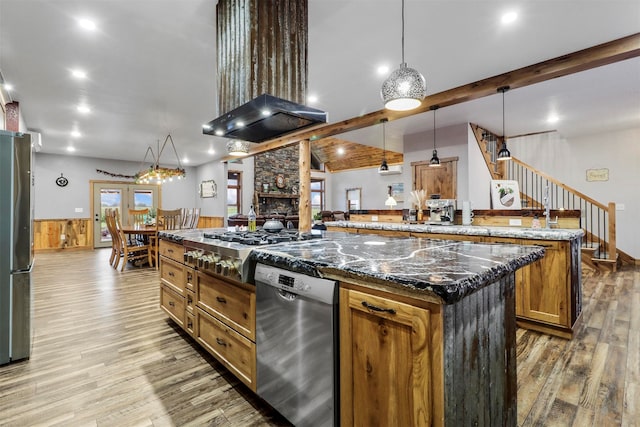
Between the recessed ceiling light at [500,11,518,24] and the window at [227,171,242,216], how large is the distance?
859 centimetres

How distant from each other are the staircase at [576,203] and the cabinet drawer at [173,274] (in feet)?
18.3

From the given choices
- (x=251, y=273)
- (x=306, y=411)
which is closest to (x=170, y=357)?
(x=251, y=273)

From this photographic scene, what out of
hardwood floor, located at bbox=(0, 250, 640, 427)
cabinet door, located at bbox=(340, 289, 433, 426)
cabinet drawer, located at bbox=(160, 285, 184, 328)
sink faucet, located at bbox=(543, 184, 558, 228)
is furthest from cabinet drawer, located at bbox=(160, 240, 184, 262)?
sink faucet, located at bbox=(543, 184, 558, 228)

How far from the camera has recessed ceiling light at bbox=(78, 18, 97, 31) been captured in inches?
96.7

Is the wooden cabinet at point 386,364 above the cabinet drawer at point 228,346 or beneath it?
above

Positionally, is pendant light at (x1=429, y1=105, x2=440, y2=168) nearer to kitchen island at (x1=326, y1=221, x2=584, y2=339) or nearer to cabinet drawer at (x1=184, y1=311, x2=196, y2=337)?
kitchen island at (x1=326, y1=221, x2=584, y2=339)

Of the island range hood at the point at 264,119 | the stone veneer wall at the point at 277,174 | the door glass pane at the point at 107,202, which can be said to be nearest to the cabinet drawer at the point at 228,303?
the island range hood at the point at 264,119

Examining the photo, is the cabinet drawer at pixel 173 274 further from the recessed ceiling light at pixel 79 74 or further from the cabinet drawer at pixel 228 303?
the recessed ceiling light at pixel 79 74

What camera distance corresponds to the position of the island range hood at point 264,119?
1902 mm

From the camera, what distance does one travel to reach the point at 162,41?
2.78m

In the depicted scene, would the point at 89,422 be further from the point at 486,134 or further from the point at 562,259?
the point at 486,134

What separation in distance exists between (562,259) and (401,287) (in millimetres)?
2366

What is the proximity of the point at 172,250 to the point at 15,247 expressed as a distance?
1075mm

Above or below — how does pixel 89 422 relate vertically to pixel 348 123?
below
